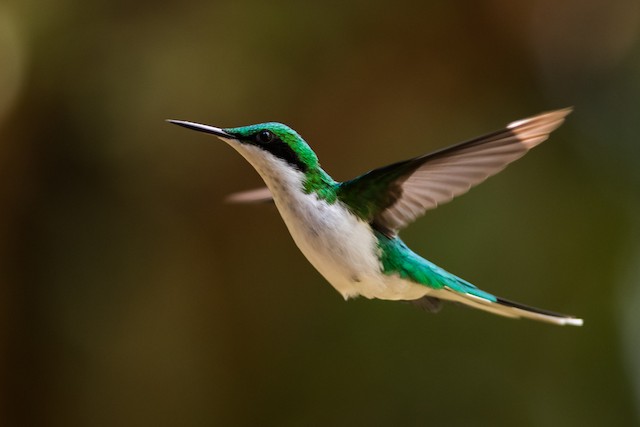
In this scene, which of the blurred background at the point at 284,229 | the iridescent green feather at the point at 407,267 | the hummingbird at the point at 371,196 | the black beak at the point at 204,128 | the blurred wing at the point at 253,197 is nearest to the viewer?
the black beak at the point at 204,128

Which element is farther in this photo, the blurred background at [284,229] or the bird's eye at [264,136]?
the blurred background at [284,229]

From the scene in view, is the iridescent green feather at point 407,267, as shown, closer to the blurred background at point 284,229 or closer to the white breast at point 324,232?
the white breast at point 324,232

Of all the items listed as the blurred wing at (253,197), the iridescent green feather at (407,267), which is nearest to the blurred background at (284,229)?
the blurred wing at (253,197)

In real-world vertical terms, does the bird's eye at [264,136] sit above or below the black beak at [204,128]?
below

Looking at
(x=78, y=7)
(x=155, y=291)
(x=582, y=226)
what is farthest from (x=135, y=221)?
(x=582, y=226)

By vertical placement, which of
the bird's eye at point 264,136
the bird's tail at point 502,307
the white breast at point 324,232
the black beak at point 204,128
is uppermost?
the black beak at point 204,128

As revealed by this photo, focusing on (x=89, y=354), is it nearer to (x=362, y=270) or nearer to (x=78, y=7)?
(x=78, y=7)

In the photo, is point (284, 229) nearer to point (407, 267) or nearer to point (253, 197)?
point (253, 197)

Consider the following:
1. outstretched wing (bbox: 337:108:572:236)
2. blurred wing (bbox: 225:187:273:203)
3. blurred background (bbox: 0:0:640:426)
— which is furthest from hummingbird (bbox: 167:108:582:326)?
blurred background (bbox: 0:0:640:426)
